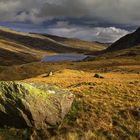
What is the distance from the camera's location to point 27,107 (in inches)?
996

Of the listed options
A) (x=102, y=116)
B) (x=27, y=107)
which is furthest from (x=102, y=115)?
(x=27, y=107)

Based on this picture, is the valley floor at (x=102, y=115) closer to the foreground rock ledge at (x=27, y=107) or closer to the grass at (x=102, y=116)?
the grass at (x=102, y=116)

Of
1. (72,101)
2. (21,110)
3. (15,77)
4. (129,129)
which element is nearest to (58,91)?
(72,101)

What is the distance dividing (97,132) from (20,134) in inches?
224

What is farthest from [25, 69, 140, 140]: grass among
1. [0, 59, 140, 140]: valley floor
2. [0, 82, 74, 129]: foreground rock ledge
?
[0, 82, 74, 129]: foreground rock ledge

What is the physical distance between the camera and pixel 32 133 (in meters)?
25.0

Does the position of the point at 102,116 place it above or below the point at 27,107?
below

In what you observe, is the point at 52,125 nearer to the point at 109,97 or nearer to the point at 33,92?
the point at 33,92

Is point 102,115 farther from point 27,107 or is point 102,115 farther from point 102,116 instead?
point 27,107

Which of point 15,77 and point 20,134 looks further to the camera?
point 15,77

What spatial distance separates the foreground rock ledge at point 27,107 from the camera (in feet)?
82.8

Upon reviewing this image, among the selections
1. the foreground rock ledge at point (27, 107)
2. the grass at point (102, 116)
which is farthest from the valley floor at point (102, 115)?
the foreground rock ledge at point (27, 107)

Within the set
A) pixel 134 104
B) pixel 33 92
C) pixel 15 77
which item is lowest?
pixel 15 77

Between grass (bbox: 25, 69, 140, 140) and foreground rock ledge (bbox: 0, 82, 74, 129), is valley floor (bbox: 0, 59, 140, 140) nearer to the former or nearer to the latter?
grass (bbox: 25, 69, 140, 140)
